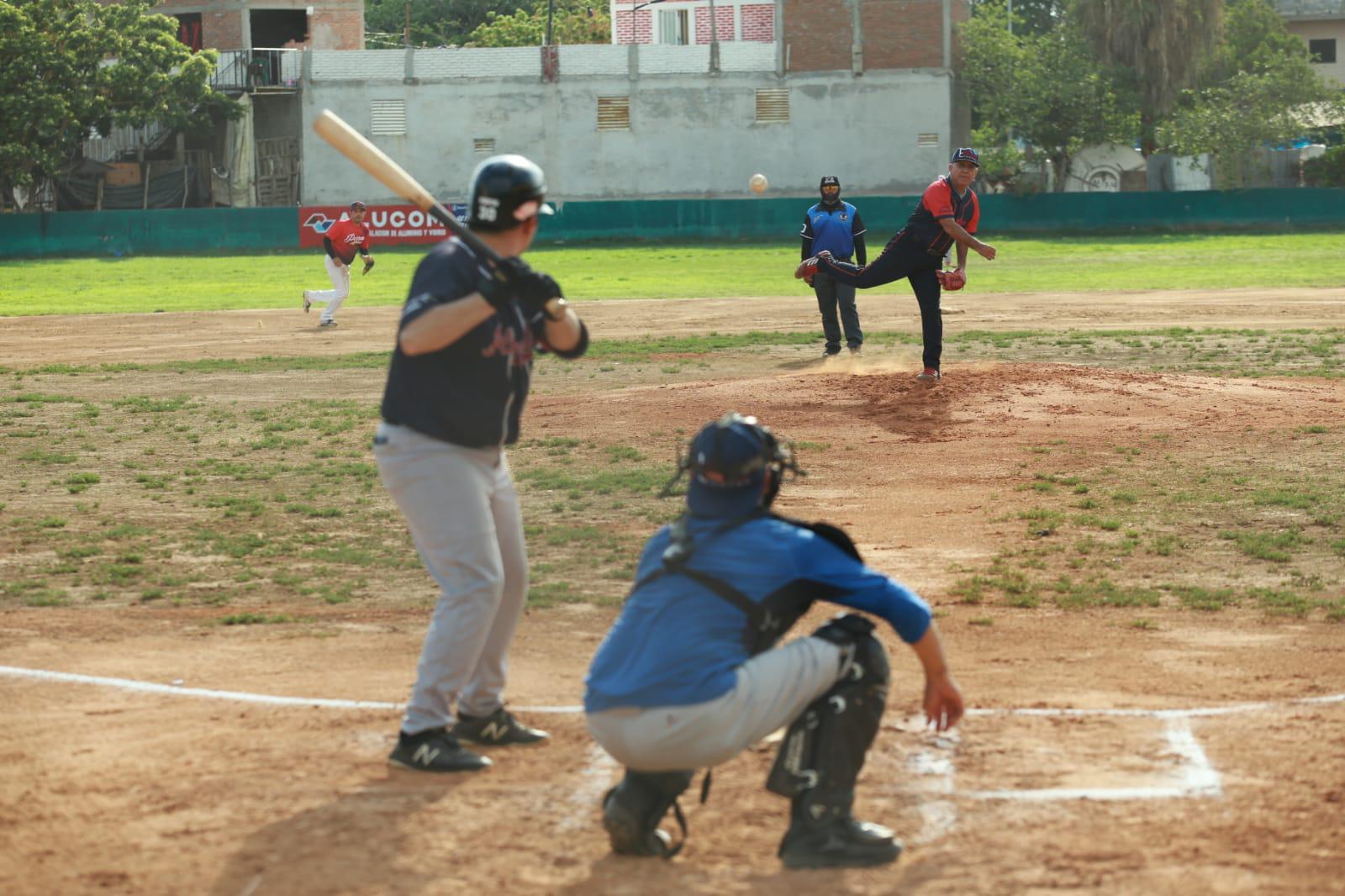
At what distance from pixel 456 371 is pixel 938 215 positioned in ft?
33.9

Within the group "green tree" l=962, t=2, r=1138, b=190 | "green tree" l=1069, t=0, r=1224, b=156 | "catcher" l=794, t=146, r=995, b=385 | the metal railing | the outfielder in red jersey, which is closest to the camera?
"catcher" l=794, t=146, r=995, b=385

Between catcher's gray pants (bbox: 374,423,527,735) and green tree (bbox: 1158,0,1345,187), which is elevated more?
green tree (bbox: 1158,0,1345,187)

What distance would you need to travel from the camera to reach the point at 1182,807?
17.4 ft

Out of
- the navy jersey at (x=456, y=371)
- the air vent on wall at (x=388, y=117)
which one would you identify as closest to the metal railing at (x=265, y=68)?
the air vent on wall at (x=388, y=117)

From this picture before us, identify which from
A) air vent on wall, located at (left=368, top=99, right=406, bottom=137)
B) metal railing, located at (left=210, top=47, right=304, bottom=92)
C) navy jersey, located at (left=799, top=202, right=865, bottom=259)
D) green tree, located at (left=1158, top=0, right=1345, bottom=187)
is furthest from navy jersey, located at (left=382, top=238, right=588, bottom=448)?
green tree, located at (left=1158, top=0, right=1345, bottom=187)

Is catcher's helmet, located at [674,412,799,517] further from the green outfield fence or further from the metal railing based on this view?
the metal railing

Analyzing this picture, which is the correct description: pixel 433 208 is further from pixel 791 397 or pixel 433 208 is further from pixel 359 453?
pixel 791 397

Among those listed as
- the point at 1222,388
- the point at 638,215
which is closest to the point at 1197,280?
the point at 1222,388

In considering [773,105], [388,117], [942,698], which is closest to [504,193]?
[942,698]

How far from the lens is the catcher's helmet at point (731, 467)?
15.7 ft

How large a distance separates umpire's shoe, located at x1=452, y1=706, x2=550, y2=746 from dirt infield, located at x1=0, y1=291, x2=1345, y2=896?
0.11 meters

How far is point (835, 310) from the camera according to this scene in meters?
19.3

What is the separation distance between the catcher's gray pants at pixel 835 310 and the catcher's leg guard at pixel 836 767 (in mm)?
14364

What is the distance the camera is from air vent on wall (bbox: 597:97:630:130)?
52594 mm
